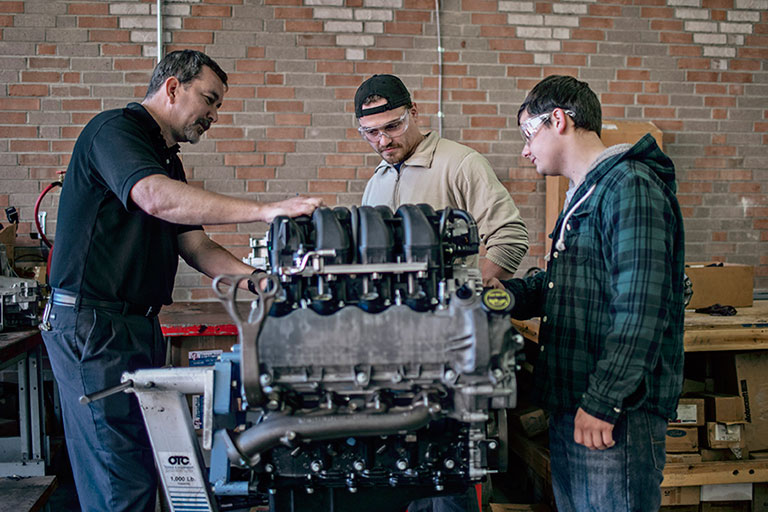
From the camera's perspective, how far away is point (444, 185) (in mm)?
2115

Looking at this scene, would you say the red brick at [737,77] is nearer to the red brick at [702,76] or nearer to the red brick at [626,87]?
the red brick at [702,76]

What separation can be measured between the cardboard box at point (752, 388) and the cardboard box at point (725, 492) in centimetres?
18

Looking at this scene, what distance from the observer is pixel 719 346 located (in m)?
2.37

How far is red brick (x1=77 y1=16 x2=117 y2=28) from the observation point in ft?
10.7

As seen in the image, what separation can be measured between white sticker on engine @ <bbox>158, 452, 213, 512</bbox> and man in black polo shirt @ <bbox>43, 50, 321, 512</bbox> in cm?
40

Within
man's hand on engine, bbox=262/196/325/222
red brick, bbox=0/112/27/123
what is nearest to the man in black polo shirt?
man's hand on engine, bbox=262/196/325/222

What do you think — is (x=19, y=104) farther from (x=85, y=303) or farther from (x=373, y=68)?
(x=85, y=303)

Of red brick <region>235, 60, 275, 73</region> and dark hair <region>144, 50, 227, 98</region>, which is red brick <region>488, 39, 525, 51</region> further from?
dark hair <region>144, 50, 227, 98</region>

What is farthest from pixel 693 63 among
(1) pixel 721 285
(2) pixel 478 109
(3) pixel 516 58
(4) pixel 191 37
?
(4) pixel 191 37

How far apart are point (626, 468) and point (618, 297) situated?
418mm

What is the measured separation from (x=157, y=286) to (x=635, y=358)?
4.70ft

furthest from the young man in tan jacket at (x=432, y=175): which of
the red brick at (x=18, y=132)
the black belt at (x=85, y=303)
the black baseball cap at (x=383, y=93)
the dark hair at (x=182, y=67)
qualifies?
the red brick at (x=18, y=132)

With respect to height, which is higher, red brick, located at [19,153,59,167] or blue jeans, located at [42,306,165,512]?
red brick, located at [19,153,59,167]

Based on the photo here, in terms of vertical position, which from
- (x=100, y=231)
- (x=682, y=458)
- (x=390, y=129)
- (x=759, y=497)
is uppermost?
(x=390, y=129)
